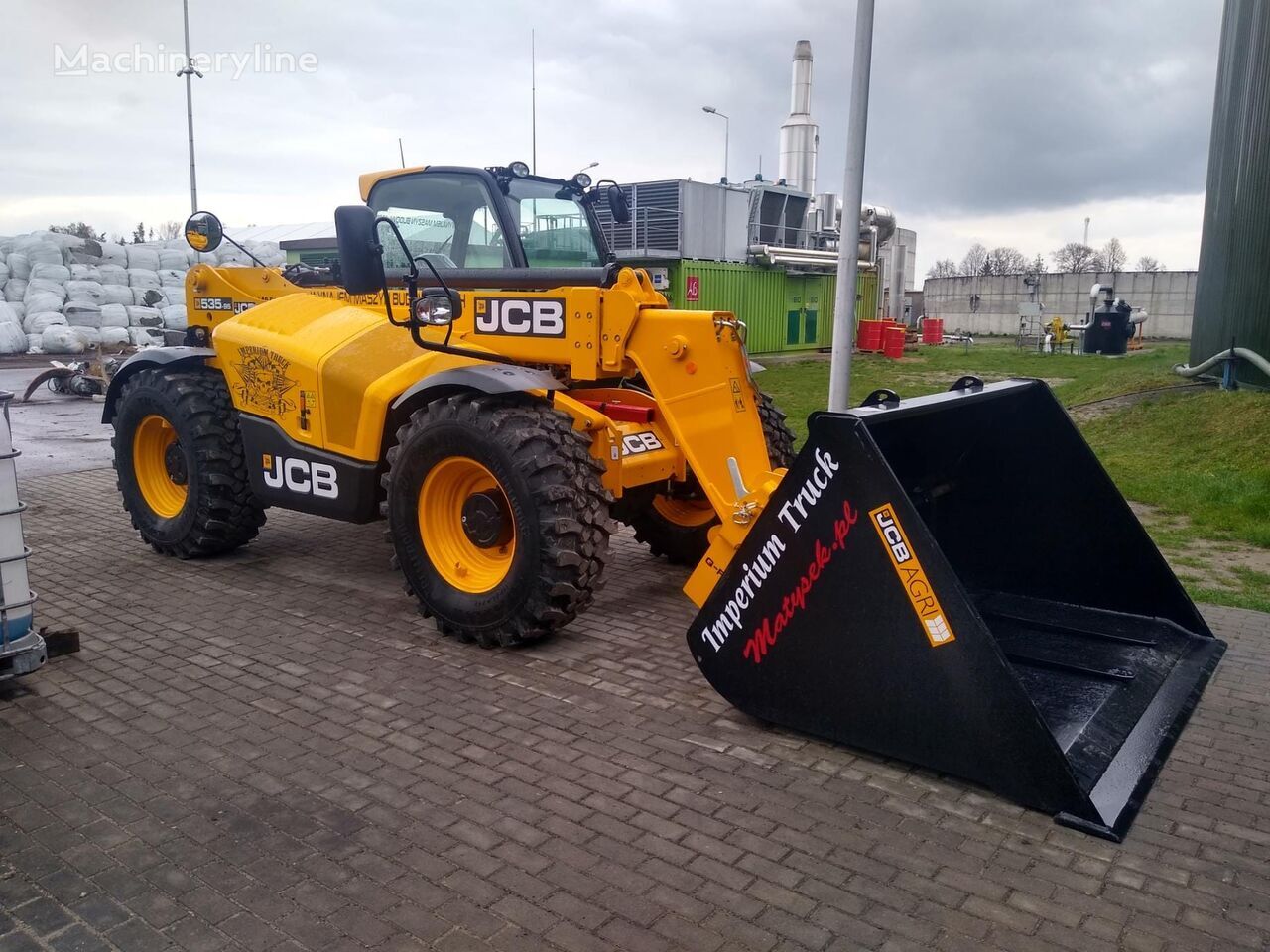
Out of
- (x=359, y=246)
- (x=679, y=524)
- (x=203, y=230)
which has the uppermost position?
(x=203, y=230)

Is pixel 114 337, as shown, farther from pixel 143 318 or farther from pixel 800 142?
pixel 800 142

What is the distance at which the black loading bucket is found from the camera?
360 centimetres

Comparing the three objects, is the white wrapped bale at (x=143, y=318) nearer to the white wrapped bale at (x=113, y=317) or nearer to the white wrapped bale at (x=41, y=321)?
the white wrapped bale at (x=113, y=317)

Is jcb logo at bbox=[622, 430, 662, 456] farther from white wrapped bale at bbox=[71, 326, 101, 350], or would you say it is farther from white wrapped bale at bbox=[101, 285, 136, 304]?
white wrapped bale at bbox=[101, 285, 136, 304]

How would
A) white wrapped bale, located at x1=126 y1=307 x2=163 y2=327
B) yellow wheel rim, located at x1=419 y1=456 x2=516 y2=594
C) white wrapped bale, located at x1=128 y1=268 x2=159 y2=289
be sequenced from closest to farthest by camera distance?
yellow wheel rim, located at x1=419 y1=456 x2=516 y2=594, white wrapped bale, located at x1=126 y1=307 x2=163 y2=327, white wrapped bale, located at x1=128 y1=268 x2=159 y2=289

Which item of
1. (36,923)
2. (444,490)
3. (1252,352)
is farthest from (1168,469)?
(36,923)

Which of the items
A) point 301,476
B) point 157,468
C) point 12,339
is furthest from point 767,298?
point 301,476

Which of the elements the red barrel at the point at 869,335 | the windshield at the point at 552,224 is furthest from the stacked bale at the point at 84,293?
the windshield at the point at 552,224

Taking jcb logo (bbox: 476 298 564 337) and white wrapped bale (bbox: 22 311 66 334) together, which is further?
white wrapped bale (bbox: 22 311 66 334)

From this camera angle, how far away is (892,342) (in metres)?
29.8

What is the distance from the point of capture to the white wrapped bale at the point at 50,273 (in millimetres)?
25172

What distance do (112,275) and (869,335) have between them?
21.3m

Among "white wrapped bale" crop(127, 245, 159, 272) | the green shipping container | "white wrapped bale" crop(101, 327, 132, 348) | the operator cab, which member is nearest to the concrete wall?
the green shipping container

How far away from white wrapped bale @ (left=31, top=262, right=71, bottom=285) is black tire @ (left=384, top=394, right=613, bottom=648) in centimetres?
2440
